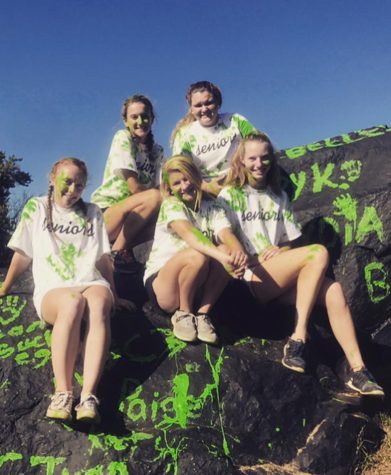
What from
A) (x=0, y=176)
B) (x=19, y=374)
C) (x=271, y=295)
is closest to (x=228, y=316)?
(x=271, y=295)

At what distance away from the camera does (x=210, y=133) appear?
5492 mm

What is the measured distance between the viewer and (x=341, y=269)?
5.07 meters

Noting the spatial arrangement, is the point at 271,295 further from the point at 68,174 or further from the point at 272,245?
the point at 68,174

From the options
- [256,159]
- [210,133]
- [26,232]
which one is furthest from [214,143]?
[26,232]

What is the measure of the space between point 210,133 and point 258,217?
4.10 ft

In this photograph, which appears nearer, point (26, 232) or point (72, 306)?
point (72, 306)

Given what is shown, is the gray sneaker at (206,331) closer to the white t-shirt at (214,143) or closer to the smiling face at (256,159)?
the smiling face at (256,159)

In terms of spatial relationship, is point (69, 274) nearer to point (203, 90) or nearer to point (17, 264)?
point (17, 264)

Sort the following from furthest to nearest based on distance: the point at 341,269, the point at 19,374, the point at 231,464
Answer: the point at 341,269 < the point at 19,374 < the point at 231,464

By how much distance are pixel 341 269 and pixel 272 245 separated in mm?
878

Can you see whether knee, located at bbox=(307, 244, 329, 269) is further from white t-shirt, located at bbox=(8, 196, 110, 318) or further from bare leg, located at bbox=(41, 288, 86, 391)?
bare leg, located at bbox=(41, 288, 86, 391)

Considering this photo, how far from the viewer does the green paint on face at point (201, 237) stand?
4141 millimetres

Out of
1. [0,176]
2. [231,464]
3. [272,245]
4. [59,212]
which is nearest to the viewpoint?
[231,464]

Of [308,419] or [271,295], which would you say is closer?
[308,419]
